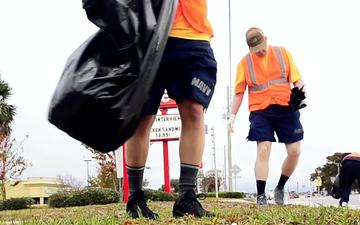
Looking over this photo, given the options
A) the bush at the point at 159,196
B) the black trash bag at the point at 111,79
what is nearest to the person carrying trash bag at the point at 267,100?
the black trash bag at the point at 111,79

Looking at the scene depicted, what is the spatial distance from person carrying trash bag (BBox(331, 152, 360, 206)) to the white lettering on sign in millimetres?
7750

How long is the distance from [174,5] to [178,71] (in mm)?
480

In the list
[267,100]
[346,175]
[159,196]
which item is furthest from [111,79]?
[159,196]

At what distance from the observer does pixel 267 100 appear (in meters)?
6.62

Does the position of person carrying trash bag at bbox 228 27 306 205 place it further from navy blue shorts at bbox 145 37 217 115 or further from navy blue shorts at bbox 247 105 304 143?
navy blue shorts at bbox 145 37 217 115

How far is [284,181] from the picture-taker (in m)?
6.92

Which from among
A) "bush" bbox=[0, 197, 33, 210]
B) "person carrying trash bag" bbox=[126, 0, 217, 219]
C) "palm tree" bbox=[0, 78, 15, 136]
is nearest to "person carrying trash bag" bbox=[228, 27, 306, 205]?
"person carrying trash bag" bbox=[126, 0, 217, 219]

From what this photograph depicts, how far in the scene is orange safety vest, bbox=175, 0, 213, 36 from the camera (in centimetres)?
374

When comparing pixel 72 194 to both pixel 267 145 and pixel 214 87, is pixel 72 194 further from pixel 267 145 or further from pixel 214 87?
pixel 214 87

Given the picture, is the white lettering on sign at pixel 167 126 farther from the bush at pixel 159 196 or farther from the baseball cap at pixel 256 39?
the baseball cap at pixel 256 39

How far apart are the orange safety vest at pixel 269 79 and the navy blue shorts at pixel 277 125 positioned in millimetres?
82

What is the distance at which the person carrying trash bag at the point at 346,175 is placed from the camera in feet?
25.2

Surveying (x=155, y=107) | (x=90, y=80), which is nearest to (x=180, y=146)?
(x=155, y=107)

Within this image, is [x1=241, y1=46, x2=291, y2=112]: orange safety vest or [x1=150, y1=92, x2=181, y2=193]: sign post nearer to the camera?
[x1=241, y1=46, x2=291, y2=112]: orange safety vest
